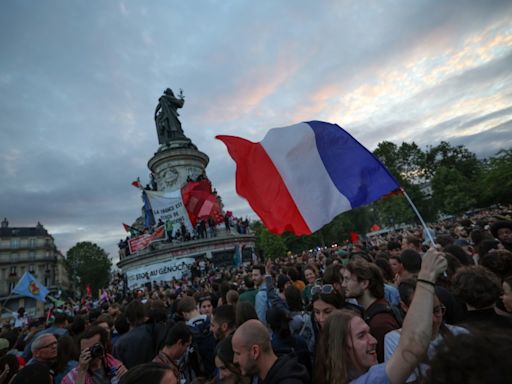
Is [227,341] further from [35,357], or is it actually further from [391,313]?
[35,357]

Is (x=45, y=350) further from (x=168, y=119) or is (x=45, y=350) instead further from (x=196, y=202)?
(x=168, y=119)

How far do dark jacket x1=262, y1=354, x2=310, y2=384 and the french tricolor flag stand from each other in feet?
8.77

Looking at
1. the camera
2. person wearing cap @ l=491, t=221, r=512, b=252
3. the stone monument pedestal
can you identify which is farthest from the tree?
person wearing cap @ l=491, t=221, r=512, b=252

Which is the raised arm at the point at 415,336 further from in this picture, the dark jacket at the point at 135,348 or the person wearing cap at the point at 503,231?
the person wearing cap at the point at 503,231

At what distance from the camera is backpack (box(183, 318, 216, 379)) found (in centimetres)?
413

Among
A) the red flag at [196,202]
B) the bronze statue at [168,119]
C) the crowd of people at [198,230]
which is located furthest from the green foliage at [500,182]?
the bronze statue at [168,119]

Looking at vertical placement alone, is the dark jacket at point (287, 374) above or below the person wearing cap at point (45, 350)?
below

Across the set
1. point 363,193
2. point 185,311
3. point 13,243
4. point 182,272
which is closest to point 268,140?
point 363,193

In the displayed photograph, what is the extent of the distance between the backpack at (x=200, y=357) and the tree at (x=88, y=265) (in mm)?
75678

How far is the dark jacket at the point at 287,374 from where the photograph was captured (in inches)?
83.0

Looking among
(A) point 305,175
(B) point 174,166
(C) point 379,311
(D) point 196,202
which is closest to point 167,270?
(D) point 196,202

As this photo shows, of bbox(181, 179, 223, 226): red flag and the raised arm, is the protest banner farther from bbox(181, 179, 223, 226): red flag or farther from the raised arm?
the raised arm

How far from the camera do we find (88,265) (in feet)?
226

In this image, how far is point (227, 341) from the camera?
2994mm
